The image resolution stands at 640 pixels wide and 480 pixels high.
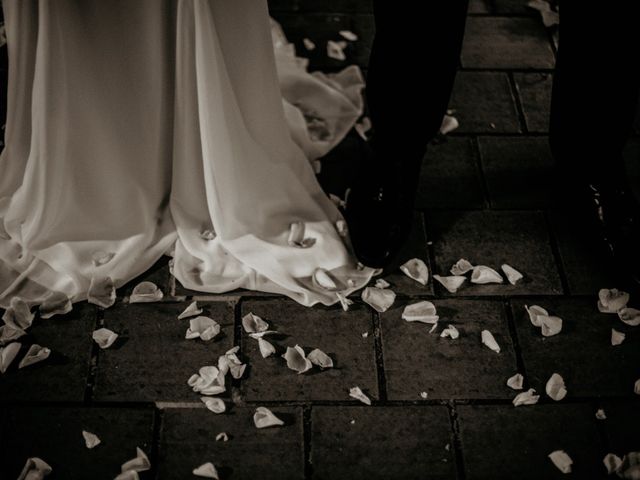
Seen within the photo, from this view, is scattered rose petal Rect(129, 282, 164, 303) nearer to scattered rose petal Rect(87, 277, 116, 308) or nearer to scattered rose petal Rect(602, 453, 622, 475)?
scattered rose petal Rect(87, 277, 116, 308)

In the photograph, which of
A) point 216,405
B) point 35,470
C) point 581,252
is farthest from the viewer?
point 581,252

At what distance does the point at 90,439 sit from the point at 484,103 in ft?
4.81

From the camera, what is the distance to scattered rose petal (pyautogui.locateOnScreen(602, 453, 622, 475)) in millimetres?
1324

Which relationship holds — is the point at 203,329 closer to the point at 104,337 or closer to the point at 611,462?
the point at 104,337

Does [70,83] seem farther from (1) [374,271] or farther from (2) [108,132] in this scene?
(1) [374,271]

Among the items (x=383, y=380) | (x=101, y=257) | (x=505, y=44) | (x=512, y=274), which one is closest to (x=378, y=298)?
(x=383, y=380)

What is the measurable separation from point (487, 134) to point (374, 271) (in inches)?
25.4

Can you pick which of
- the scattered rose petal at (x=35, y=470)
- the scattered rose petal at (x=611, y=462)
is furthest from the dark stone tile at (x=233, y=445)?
the scattered rose petal at (x=611, y=462)

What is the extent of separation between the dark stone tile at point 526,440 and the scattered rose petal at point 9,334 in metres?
0.98

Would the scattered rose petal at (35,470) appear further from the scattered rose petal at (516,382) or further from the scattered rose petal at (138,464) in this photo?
the scattered rose petal at (516,382)

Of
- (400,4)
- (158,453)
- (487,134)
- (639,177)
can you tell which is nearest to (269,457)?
(158,453)

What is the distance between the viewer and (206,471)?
4.21 feet

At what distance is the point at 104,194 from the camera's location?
152 cm

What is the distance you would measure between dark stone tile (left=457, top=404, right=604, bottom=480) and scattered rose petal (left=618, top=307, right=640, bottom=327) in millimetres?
260
